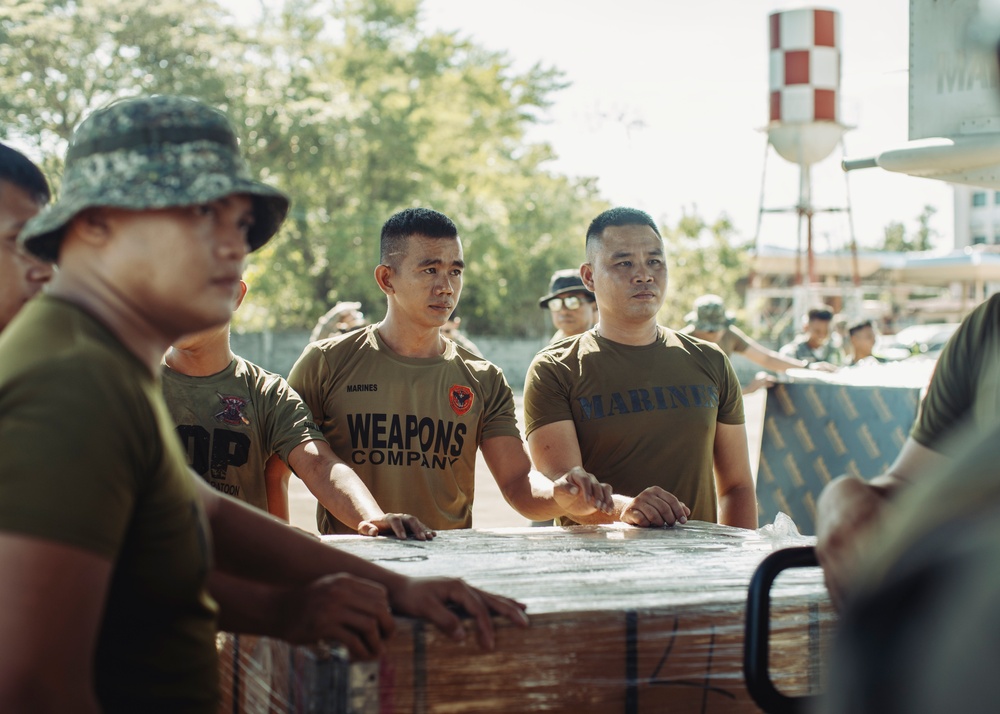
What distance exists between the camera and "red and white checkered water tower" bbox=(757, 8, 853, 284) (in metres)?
19.4

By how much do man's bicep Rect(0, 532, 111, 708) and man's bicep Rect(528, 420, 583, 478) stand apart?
2.52 metres

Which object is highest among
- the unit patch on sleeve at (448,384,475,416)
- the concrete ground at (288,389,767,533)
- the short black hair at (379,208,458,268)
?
the short black hair at (379,208,458,268)

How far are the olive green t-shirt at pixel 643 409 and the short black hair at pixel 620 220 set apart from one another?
507mm

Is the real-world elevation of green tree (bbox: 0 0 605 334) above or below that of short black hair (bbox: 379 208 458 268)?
above

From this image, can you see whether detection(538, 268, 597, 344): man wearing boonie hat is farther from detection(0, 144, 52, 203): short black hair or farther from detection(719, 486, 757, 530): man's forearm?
detection(0, 144, 52, 203): short black hair

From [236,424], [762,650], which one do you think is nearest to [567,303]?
[236,424]

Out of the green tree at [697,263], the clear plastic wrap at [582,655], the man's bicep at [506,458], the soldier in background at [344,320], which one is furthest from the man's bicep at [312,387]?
the green tree at [697,263]

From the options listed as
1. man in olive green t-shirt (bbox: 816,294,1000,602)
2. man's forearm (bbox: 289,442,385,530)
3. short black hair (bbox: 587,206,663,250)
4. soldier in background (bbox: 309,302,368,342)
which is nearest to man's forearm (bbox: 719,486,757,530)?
short black hair (bbox: 587,206,663,250)

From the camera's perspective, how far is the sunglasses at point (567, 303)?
6363 mm

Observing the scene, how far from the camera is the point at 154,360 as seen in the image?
5.08ft

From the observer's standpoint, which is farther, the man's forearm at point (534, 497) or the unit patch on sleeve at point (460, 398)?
the unit patch on sleeve at point (460, 398)

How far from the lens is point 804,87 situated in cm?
2038

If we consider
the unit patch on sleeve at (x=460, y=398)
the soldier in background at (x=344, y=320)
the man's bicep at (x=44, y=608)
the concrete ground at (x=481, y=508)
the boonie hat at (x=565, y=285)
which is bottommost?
the concrete ground at (x=481, y=508)

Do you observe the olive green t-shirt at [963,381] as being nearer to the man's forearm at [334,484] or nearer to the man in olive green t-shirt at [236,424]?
the man's forearm at [334,484]
